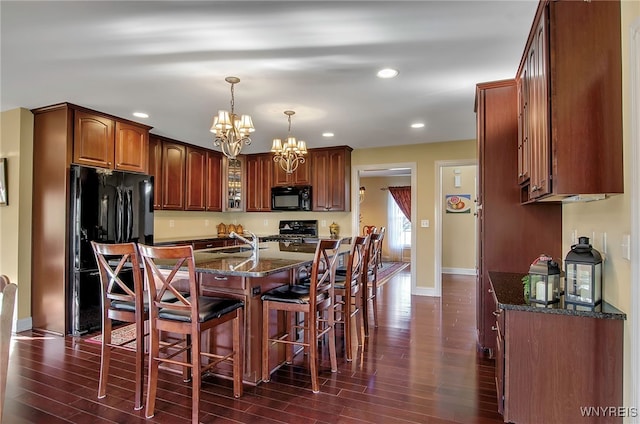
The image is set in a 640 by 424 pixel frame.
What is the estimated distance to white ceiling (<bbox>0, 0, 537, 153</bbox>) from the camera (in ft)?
6.58

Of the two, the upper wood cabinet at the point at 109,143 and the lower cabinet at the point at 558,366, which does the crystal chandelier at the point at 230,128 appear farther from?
the lower cabinet at the point at 558,366

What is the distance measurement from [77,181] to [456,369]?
4005 mm

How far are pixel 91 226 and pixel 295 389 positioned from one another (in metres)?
2.81

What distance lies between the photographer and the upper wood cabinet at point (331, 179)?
583 cm

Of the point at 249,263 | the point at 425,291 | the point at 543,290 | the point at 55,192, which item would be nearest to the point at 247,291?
the point at 249,263

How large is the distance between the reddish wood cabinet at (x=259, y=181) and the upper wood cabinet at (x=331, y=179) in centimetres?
87

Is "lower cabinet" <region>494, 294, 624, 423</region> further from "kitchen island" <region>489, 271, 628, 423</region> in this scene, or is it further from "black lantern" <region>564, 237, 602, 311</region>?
"black lantern" <region>564, 237, 602, 311</region>

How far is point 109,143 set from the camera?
13.4ft

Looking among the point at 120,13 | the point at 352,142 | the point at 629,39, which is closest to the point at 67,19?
the point at 120,13

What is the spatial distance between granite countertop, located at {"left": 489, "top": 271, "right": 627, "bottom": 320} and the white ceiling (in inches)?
64.0

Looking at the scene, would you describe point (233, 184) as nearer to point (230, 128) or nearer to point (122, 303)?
point (230, 128)

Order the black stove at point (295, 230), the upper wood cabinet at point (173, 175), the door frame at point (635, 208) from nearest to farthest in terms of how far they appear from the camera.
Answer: the door frame at point (635, 208) → the upper wood cabinet at point (173, 175) → the black stove at point (295, 230)

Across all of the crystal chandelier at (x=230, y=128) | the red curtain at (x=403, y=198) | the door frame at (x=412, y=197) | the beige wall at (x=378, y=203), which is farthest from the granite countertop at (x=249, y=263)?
the beige wall at (x=378, y=203)

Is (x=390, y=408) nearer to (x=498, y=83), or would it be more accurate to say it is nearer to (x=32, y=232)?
(x=498, y=83)
